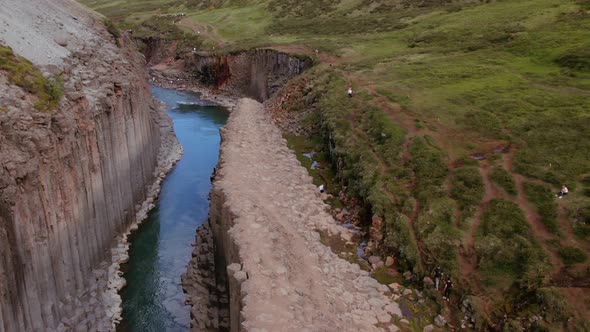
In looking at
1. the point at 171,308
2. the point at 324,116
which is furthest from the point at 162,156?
the point at 171,308

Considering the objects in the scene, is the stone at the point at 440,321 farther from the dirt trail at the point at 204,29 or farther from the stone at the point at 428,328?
the dirt trail at the point at 204,29

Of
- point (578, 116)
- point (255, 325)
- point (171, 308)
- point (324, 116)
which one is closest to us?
point (255, 325)

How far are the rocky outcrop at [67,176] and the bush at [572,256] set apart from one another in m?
20.4

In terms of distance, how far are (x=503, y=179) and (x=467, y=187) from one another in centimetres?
184

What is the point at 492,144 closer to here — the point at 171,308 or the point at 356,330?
the point at 356,330

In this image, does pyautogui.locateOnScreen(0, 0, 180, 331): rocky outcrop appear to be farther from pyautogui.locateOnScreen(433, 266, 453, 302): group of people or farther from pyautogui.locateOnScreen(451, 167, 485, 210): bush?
pyautogui.locateOnScreen(451, 167, 485, 210): bush

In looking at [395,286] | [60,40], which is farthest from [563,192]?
[60,40]

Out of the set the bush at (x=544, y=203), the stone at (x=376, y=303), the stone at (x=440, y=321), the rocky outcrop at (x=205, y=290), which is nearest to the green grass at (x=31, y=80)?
the rocky outcrop at (x=205, y=290)

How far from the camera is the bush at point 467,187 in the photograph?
943 inches

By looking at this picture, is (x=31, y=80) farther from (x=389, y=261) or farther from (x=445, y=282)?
(x=445, y=282)

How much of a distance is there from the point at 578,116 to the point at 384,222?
46.0ft

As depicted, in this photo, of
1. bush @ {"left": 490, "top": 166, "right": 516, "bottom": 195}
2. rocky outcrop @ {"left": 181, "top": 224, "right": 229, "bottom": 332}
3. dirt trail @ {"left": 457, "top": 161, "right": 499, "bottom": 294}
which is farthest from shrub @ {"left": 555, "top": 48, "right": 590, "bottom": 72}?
rocky outcrop @ {"left": 181, "top": 224, "right": 229, "bottom": 332}

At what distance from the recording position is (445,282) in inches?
807

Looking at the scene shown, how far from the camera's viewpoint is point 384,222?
986 inches
